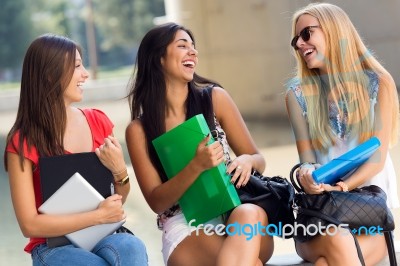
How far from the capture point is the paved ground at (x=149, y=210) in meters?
5.62

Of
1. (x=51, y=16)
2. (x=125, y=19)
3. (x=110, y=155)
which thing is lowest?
(x=125, y=19)

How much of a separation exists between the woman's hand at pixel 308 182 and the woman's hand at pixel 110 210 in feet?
2.36

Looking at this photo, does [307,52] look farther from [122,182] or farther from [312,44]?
[122,182]

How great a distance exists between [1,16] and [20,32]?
51.0 inches

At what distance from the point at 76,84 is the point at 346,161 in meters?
1.10

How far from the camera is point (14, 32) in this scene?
128 ft

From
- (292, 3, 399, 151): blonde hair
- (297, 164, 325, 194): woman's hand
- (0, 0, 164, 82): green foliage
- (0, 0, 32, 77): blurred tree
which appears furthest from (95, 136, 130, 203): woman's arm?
(0, 0, 32, 77): blurred tree

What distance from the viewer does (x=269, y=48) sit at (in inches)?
538

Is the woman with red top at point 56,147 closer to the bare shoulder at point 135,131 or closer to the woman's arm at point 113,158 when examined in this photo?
the woman's arm at point 113,158

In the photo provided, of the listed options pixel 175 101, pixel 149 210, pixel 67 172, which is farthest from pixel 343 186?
pixel 149 210

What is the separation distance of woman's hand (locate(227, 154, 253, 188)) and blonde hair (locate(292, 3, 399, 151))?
12.8 inches

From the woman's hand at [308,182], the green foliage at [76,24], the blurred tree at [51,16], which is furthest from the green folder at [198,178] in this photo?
the blurred tree at [51,16]

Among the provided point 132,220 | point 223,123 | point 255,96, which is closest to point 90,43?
point 255,96

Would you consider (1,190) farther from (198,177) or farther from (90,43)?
(90,43)
